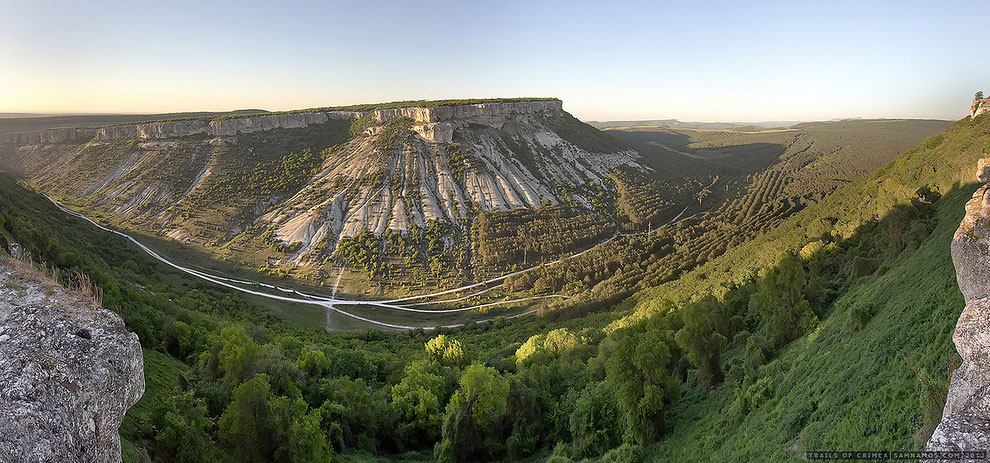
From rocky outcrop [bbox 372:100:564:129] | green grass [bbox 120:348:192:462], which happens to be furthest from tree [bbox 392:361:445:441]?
rocky outcrop [bbox 372:100:564:129]

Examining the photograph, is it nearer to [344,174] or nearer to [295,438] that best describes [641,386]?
[295,438]

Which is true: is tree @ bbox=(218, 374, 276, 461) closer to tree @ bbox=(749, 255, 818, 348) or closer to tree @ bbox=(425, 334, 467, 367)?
tree @ bbox=(425, 334, 467, 367)

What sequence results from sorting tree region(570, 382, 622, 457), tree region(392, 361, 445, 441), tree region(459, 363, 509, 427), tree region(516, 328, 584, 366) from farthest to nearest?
tree region(516, 328, 584, 366)
tree region(392, 361, 445, 441)
tree region(459, 363, 509, 427)
tree region(570, 382, 622, 457)

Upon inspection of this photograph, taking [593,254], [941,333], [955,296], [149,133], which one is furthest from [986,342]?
[149,133]

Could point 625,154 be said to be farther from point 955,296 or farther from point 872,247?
point 955,296

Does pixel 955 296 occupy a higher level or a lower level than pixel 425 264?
higher

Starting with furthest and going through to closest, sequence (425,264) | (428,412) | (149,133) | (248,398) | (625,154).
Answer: (625,154) → (149,133) → (425,264) → (428,412) → (248,398)

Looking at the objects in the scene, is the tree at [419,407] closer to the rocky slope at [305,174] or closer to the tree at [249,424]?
the tree at [249,424]
